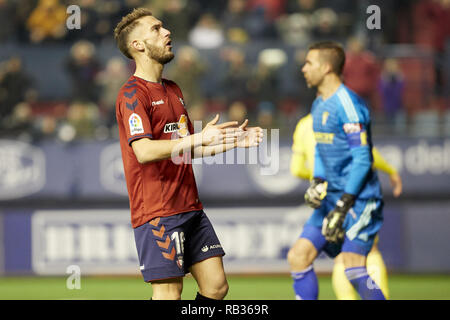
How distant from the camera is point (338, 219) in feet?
20.7

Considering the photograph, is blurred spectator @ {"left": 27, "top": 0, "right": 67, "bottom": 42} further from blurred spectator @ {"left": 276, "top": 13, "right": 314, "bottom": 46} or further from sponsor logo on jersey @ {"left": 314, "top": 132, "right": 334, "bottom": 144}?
sponsor logo on jersey @ {"left": 314, "top": 132, "right": 334, "bottom": 144}

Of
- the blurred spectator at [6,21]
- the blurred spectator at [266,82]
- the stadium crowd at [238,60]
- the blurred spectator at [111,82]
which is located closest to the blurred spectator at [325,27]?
the stadium crowd at [238,60]

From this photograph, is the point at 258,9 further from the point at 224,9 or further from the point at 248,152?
the point at 248,152

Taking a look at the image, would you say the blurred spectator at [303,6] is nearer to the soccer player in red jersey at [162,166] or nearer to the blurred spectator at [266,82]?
the blurred spectator at [266,82]

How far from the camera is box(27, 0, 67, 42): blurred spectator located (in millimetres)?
13766

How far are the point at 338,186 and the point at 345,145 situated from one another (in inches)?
14.4

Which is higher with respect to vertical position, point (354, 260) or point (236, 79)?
point (236, 79)

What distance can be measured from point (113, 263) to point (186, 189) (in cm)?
671

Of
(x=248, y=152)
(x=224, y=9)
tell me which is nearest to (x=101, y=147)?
(x=248, y=152)

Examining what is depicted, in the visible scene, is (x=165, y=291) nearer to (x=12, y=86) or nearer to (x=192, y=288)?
(x=192, y=288)

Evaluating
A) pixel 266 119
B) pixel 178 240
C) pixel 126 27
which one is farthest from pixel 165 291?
pixel 266 119

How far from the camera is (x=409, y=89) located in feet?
Result: 40.5

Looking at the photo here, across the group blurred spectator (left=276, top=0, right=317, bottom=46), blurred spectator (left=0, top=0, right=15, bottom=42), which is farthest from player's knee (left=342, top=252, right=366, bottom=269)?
blurred spectator (left=0, top=0, right=15, bottom=42)

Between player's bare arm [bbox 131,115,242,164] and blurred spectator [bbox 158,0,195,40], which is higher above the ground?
blurred spectator [bbox 158,0,195,40]
